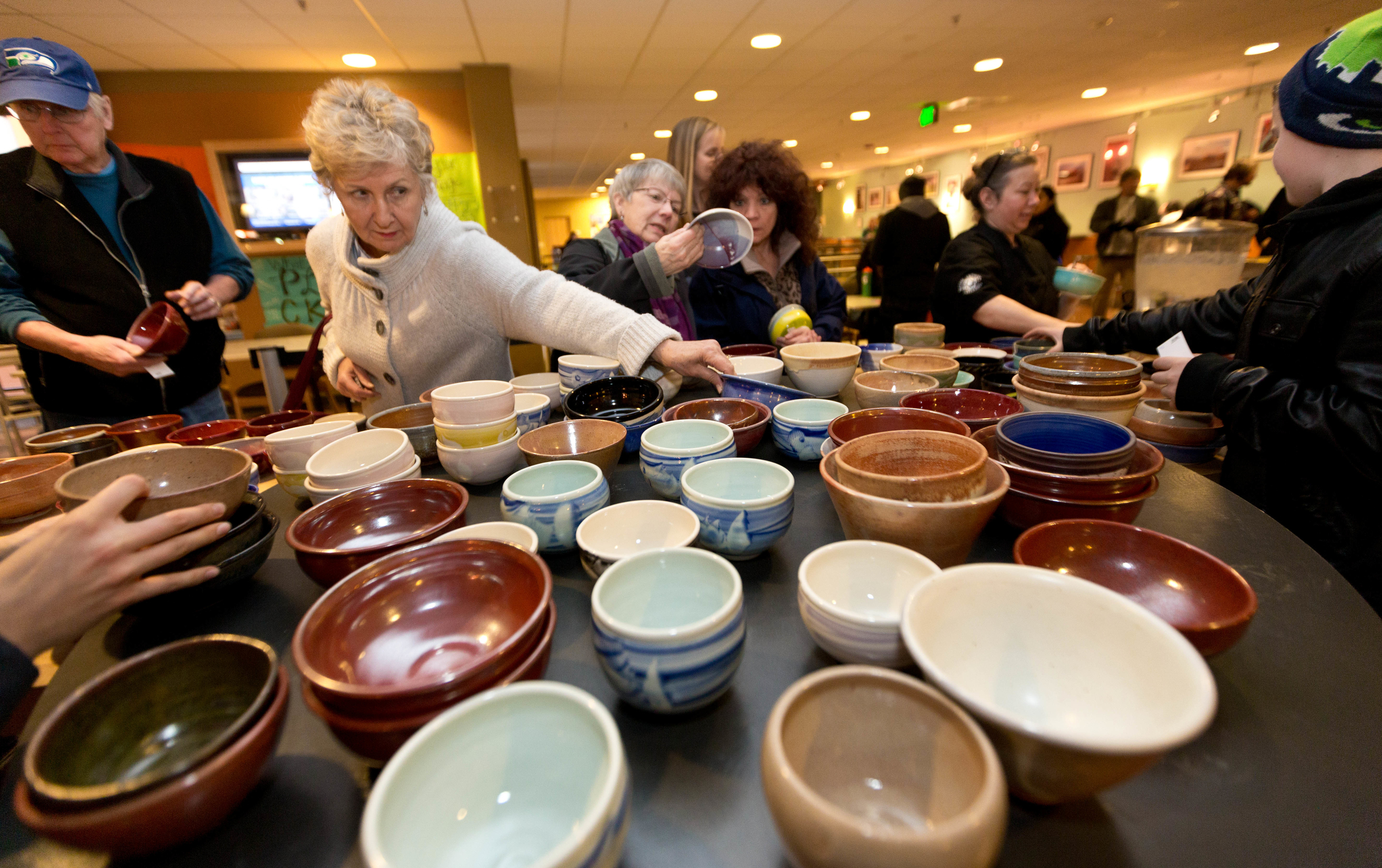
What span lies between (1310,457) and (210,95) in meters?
7.68

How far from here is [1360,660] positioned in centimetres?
74

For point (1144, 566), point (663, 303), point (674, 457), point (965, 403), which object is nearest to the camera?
point (1144, 566)

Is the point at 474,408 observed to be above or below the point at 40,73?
below

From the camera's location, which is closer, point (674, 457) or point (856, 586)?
point (856, 586)

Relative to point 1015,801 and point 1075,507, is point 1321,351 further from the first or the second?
point 1015,801

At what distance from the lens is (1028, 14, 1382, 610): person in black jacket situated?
1.19 m

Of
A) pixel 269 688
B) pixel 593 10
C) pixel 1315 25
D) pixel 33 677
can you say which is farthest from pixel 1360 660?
pixel 1315 25

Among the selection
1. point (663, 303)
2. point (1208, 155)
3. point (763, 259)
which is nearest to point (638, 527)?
point (663, 303)

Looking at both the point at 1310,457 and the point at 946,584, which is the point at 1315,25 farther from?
the point at 946,584

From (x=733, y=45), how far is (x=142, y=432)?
5.22 metres

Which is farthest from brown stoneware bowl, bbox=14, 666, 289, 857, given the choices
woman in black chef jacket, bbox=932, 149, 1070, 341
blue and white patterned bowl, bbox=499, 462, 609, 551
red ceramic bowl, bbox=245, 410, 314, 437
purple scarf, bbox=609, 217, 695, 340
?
woman in black chef jacket, bbox=932, 149, 1070, 341

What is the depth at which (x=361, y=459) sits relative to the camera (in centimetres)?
135

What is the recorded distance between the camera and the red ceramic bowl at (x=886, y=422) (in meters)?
1.17

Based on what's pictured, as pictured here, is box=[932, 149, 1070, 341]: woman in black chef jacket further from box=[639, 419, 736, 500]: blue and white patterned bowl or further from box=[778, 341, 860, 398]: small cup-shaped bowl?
box=[639, 419, 736, 500]: blue and white patterned bowl
